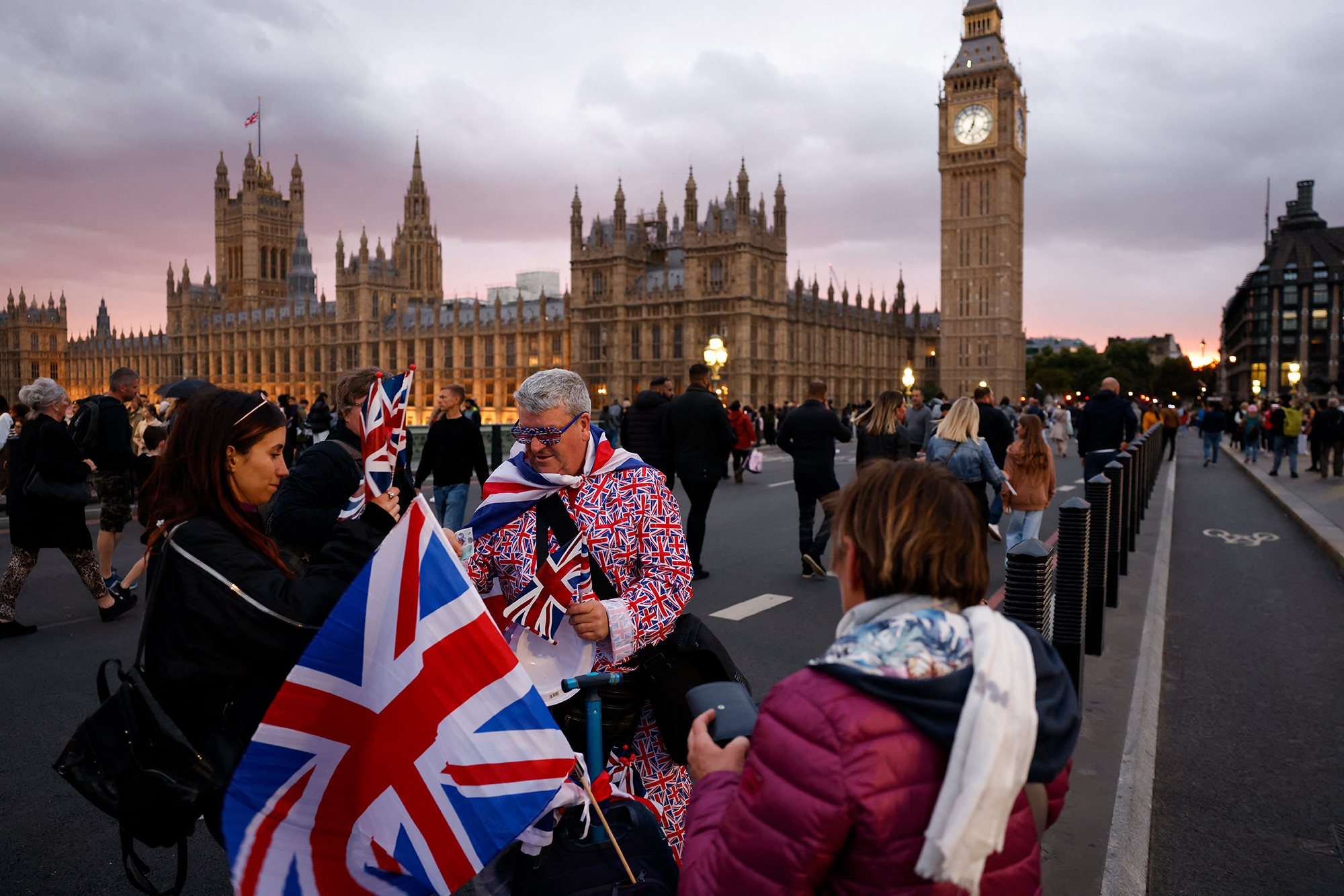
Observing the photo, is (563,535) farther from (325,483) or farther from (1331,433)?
(1331,433)

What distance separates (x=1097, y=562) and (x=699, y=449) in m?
3.70

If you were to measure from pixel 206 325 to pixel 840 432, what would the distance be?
9572 cm

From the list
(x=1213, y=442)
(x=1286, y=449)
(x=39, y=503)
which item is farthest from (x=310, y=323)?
(x=39, y=503)

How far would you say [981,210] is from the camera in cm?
7544

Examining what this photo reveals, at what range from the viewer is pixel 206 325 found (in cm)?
8969

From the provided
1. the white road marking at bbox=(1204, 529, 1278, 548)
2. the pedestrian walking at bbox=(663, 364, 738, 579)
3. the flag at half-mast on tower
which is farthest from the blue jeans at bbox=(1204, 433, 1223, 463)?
the flag at half-mast on tower

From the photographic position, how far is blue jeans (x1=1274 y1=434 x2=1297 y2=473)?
19250 mm

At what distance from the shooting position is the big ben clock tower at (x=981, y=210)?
243 feet

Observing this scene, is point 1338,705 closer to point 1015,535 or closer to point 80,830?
point 1015,535

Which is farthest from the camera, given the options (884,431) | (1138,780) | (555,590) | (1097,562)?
(884,431)

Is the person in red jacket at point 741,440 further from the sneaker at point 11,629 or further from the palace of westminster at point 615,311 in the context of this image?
the palace of westminster at point 615,311

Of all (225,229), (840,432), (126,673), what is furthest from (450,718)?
(225,229)

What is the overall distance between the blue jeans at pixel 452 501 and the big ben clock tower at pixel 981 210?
2783 inches

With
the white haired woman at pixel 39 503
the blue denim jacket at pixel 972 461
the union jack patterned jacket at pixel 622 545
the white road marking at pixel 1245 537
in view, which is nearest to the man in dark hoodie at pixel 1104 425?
the white road marking at pixel 1245 537
